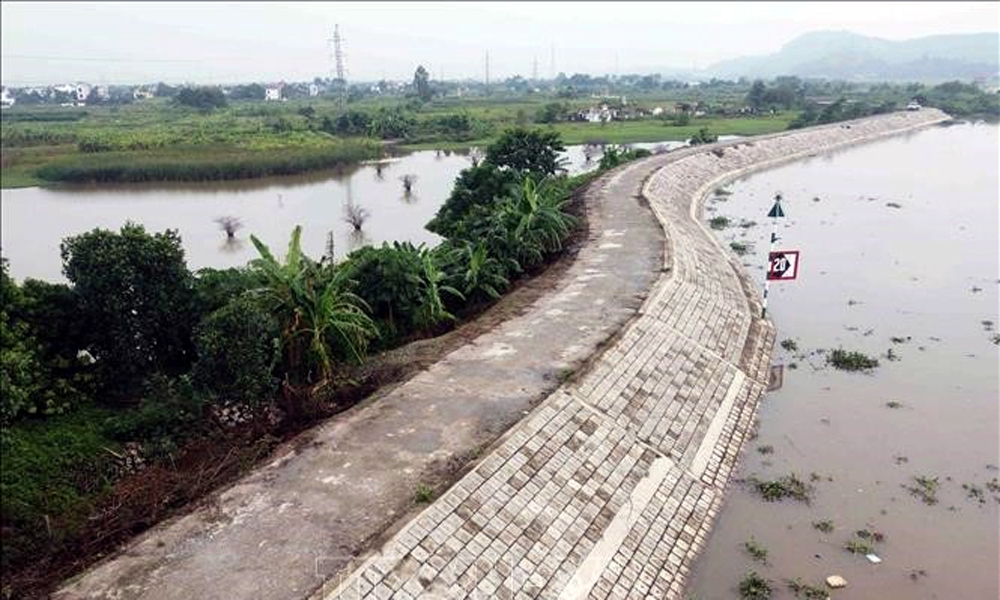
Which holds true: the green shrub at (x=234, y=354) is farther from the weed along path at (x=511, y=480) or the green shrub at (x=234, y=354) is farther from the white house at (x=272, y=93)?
the white house at (x=272, y=93)

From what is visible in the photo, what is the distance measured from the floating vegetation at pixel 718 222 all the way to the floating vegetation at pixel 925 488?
19.0 metres

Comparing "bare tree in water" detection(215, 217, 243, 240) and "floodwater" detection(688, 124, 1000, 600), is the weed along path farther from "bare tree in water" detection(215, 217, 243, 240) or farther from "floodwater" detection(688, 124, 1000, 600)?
"bare tree in water" detection(215, 217, 243, 240)

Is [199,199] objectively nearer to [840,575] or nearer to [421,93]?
[840,575]

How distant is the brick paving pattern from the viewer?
7.48 metres

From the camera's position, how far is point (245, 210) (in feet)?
104

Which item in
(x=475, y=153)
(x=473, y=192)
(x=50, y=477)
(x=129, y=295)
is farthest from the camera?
(x=475, y=153)

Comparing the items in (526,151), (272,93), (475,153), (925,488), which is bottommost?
(925,488)

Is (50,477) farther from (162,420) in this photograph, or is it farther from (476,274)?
(476,274)

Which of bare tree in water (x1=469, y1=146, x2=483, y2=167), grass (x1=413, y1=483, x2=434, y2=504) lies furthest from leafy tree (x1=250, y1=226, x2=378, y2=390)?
bare tree in water (x1=469, y1=146, x2=483, y2=167)

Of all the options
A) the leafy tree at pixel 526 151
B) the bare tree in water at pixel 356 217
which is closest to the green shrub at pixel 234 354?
the bare tree in water at pixel 356 217

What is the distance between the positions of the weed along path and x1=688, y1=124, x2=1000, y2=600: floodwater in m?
0.73

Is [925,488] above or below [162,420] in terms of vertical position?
below

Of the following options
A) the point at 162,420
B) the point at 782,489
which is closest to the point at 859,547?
the point at 782,489

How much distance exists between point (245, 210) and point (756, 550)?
27.5 meters
